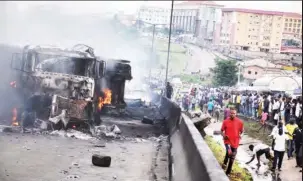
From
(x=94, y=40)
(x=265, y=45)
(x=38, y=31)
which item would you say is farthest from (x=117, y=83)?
(x=265, y=45)

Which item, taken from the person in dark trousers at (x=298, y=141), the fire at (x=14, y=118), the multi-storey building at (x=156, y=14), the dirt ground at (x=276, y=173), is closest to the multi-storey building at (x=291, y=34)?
the multi-storey building at (x=156, y=14)

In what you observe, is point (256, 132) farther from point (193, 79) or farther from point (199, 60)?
point (199, 60)

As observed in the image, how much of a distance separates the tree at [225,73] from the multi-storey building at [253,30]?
943 cm

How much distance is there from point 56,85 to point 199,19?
5497 centimetres

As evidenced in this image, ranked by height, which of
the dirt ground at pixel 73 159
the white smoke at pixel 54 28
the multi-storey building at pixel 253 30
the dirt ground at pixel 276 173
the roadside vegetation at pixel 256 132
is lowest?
the roadside vegetation at pixel 256 132

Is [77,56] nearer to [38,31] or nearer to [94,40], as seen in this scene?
[38,31]

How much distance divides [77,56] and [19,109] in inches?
96.5

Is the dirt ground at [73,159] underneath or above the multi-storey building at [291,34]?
underneath

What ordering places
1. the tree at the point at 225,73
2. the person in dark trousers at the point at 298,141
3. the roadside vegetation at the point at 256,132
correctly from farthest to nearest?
the tree at the point at 225,73 < the roadside vegetation at the point at 256,132 < the person in dark trousers at the point at 298,141

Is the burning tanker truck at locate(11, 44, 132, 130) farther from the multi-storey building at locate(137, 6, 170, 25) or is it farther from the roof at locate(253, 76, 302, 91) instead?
the multi-storey building at locate(137, 6, 170, 25)

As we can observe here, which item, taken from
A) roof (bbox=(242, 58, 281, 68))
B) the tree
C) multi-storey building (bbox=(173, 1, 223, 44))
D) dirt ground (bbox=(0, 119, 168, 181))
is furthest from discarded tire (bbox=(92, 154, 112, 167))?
multi-storey building (bbox=(173, 1, 223, 44))

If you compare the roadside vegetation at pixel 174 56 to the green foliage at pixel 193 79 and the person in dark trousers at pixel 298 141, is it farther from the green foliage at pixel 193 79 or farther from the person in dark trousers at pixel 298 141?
the person in dark trousers at pixel 298 141

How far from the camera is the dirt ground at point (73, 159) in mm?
9445

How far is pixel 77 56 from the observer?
16.7 m
